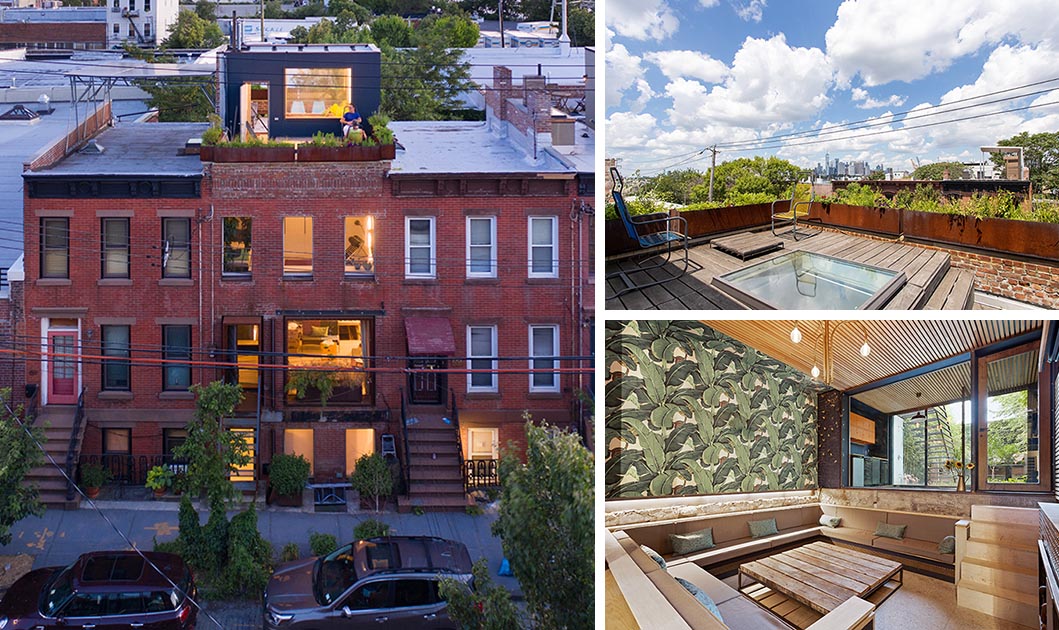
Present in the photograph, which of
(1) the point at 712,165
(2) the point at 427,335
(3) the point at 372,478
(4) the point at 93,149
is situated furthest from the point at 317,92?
(1) the point at 712,165

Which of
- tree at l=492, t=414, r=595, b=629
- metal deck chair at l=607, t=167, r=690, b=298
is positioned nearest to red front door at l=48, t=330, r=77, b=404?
tree at l=492, t=414, r=595, b=629

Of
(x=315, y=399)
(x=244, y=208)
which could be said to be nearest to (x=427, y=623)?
(x=315, y=399)

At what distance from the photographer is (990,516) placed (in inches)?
86.5

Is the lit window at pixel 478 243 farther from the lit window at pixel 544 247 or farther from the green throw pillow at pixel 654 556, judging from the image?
the green throw pillow at pixel 654 556

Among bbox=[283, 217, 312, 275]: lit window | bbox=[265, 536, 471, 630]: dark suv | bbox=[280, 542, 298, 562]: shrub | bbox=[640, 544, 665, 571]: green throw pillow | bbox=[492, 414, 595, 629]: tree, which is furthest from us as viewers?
bbox=[283, 217, 312, 275]: lit window

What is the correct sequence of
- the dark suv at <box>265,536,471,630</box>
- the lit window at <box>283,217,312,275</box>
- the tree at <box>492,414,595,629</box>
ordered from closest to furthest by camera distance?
the tree at <box>492,414,595,629</box> → the dark suv at <box>265,536,471,630</box> → the lit window at <box>283,217,312,275</box>

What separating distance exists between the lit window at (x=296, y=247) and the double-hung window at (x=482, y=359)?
2.09ft

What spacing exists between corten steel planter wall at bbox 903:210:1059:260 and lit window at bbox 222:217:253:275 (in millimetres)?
2147

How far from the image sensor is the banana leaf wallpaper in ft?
7.64

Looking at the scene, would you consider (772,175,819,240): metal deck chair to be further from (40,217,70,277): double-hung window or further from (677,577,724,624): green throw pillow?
(40,217,70,277): double-hung window

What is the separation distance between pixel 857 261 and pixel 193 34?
2.39 meters

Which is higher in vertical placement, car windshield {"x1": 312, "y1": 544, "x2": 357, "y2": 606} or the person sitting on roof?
the person sitting on roof

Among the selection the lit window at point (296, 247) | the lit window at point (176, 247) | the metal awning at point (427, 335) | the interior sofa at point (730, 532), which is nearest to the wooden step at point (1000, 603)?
the interior sofa at point (730, 532)

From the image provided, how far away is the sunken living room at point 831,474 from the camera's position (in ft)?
7.04
